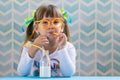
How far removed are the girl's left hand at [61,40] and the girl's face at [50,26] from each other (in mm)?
24

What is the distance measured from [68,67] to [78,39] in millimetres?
680

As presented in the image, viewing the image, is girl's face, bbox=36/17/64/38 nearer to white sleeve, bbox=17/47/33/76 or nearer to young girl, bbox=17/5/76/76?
young girl, bbox=17/5/76/76

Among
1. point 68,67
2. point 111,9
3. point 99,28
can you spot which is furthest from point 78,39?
point 68,67

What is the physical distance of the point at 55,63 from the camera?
50.9 inches

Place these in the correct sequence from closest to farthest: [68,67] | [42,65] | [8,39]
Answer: [42,65], [68,67], [8,39]

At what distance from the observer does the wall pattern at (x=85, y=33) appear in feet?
6.24

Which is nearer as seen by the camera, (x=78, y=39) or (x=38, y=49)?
(x=38, y=49)

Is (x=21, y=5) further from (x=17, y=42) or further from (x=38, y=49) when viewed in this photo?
(x=38, y=49)

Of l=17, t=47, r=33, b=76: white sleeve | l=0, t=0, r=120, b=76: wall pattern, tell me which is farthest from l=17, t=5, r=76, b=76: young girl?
l=0, t=0, r=120, b=76: wall pattern

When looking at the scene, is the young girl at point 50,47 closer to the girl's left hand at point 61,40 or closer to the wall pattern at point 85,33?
the girl's left hand at point 61,40

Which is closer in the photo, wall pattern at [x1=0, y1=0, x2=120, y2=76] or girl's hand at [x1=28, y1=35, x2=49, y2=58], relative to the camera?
girl's hand at [x1=28, y1=35, x2=49, y2=58]

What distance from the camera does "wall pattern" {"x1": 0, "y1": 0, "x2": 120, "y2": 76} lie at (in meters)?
1.90

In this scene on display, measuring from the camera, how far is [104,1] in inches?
76.4

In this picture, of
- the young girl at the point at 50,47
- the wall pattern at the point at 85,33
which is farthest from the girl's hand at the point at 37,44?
the wall pattern at the point at 85,33
